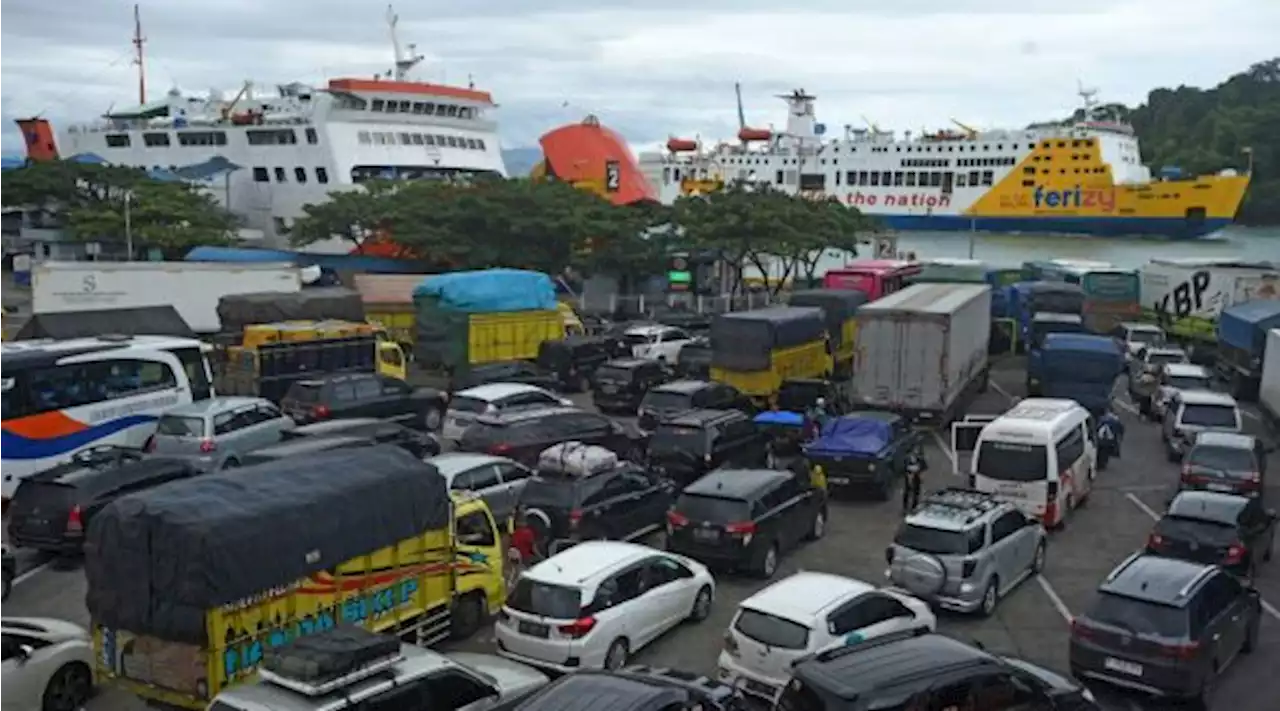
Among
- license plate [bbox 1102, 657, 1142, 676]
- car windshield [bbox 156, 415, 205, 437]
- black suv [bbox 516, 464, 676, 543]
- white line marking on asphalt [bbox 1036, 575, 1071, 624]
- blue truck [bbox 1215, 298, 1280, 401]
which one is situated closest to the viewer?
license plate [bbox 1102, 657, 1142, 676]

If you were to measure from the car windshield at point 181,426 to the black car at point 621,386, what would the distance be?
9623 millimetres

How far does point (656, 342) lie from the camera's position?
30359mm

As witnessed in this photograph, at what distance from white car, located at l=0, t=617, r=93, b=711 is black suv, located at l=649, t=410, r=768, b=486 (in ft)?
32.2

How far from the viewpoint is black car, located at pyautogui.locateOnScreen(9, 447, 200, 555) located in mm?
15055

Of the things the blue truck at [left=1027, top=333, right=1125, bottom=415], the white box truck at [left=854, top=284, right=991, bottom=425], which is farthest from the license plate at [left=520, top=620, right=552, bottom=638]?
the blue truck at [left=1027, top=333, right=1125, bottom=415]

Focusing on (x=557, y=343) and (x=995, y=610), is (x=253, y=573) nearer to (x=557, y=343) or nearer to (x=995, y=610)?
(x=995, y=610)

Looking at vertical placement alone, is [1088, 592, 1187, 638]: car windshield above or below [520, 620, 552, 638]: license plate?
above

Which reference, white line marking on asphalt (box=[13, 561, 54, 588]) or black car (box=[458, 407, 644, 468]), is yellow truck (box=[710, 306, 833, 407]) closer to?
black car (box=[458, 407, 644, 468])

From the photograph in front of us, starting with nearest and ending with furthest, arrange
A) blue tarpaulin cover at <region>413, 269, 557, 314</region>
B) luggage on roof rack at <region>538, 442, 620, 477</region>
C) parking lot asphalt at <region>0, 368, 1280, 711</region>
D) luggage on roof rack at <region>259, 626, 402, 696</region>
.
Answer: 1. luggage on roof rack at <region>259, 626, 402, 696</region>
2. parking lot asphalt at <region>0, 368, 1280, 711</region>
3. luggage on roof rack at <region>538, 442, 620, 477</region>
4. blue tarpaulin cover at <region>413, 269, 557, 314</region>

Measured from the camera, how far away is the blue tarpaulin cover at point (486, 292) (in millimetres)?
29641

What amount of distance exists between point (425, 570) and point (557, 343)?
1792 centimetres

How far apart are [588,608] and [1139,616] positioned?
526 cm

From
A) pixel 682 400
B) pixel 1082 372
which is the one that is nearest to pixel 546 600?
pixel 682 400

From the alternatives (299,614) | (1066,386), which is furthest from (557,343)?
(299,614)
